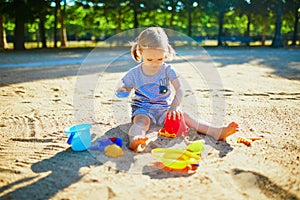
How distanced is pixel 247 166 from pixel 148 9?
22.2 metres

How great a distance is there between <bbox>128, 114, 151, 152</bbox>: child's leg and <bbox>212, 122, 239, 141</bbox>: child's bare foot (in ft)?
2.00

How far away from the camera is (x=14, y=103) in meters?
3.77

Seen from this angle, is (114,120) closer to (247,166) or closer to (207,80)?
(247,166)

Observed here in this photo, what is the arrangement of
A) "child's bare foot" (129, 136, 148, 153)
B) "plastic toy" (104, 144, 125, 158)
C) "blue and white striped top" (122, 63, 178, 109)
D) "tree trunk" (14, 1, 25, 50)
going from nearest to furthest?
1. "plastic toy" (104, 144, 125, 158)
2. "child's bare foot" (129, 136, 148, 153)
3. "blue and white striped top" (122, 63, 178, 109)
4. "tree trunk" (14, 1, 25, 50)

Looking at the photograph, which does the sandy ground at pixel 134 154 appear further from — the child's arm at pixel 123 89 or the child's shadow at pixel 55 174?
the child's arm at pixel 123 89

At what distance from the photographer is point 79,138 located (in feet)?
7.20

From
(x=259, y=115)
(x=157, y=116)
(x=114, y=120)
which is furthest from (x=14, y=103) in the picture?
(x=259, y=115)

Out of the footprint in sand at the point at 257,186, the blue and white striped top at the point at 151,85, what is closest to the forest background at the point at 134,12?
the blue and white striped top at the point at 151,85

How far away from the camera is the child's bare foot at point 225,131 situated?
234 centimetres

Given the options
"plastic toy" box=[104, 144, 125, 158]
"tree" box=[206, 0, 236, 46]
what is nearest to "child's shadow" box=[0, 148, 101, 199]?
"plastic toy" box=[104, 144, 125, 158]

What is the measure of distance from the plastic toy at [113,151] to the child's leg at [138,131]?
127mm

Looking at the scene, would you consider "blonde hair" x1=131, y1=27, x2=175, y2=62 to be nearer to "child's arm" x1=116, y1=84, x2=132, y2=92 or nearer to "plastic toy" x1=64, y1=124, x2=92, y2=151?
"child's arm" x1=116, y1=84, x2=132, y2=92

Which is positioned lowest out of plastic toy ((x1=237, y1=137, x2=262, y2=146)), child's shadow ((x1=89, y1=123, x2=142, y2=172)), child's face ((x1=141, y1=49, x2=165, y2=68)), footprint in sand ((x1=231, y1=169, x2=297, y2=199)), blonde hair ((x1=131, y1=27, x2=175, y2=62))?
footprint in sand ((x1=231, y1=169, x2=297, y2=199))

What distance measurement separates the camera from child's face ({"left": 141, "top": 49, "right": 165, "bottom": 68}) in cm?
260
